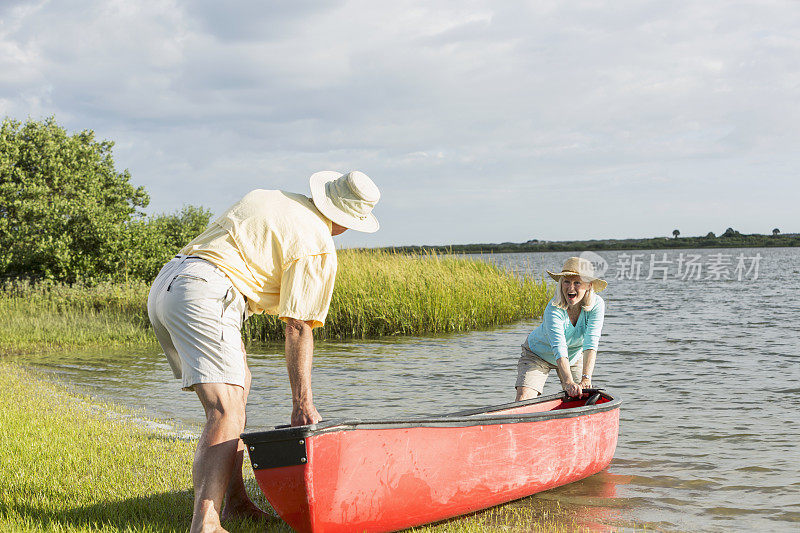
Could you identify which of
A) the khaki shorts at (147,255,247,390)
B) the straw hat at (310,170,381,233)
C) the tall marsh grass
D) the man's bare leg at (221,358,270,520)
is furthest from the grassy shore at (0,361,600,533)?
the tall marsh grass

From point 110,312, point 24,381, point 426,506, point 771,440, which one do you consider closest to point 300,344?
point 426,506

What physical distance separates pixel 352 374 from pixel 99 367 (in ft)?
15.4

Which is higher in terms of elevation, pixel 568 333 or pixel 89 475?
pixel 568 333

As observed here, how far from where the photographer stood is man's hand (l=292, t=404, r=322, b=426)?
372 cm

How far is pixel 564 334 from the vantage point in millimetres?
6348

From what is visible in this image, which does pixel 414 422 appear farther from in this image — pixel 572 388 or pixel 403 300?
pixel 403 300

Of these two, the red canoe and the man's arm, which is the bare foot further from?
the man's arm

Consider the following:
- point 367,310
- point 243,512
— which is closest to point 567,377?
point 243,512

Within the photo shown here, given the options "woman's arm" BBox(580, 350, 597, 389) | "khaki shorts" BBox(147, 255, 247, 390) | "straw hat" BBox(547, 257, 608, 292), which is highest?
"straw hat" BBox(547, 257, 608, 292)

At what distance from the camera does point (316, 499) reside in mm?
3775

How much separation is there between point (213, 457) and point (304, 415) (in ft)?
1.64

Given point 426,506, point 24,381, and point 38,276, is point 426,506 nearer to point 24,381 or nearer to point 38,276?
point 24,381

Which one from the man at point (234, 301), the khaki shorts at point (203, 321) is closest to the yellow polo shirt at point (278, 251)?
the man at point (234, 301)

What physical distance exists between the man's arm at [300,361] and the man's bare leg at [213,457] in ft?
1.14
